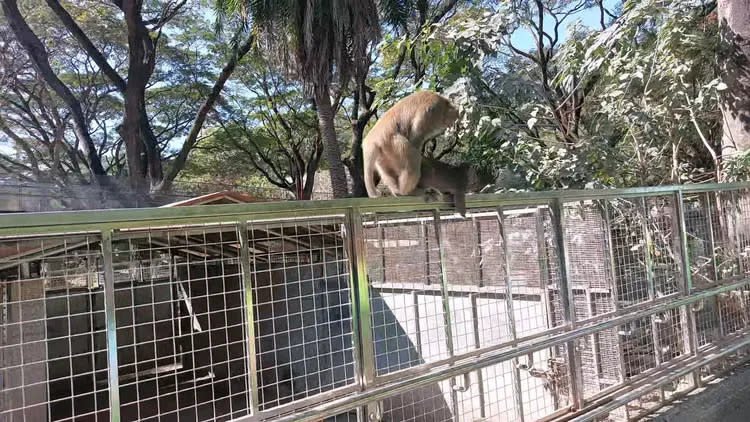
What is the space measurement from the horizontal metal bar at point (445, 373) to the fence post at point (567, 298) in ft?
0.50

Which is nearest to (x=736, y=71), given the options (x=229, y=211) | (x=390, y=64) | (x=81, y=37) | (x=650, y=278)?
(x=650, y=278)

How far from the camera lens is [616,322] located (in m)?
3.57

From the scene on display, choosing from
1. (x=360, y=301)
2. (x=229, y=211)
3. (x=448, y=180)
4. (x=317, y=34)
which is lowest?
(x=360, y=301)

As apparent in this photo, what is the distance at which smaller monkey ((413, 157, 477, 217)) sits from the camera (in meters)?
3.13

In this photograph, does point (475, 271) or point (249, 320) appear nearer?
point (249, 320)

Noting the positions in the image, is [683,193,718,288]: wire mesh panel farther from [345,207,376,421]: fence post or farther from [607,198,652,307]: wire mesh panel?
[345,207,376,421]: fence post

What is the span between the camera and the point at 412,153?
341 centimetres

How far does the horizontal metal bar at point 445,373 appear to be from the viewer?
2290mm

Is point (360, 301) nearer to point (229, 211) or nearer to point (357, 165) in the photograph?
point (229, 211)

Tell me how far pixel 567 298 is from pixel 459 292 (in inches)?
76.8

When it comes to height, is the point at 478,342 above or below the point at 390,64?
below

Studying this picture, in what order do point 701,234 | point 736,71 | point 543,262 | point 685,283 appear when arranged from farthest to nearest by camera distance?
point 736,71
point 701,234
point 685,283
point 543,262

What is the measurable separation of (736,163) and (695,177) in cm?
159

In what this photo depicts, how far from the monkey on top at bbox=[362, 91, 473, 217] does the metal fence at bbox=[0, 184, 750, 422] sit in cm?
23
